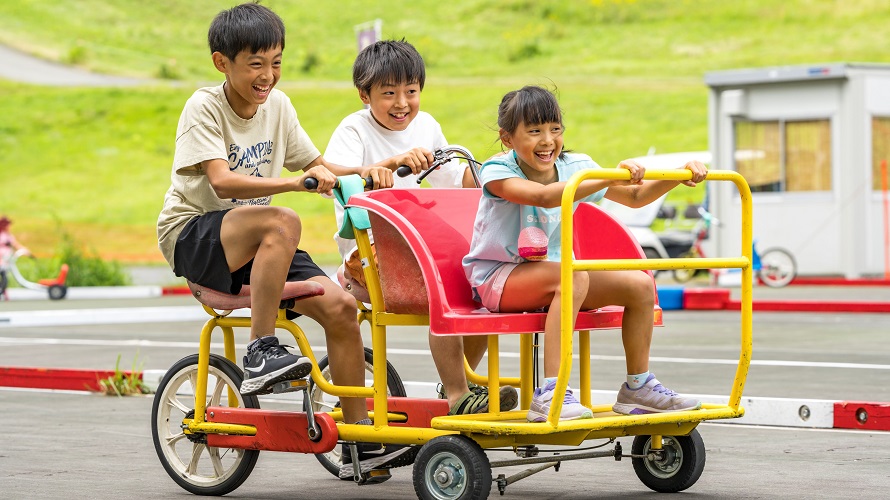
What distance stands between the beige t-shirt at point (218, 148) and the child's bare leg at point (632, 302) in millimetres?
1579

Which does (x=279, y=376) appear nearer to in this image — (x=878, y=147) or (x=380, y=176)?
(x=380, y=176)

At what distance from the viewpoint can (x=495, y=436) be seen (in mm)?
5113

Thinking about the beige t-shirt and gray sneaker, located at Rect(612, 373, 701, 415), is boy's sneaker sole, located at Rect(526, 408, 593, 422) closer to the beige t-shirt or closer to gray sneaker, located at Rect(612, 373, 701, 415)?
gray sneaker, located at Rect(612, 373, 701, 415)

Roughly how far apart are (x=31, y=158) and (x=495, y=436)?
52.4 metres

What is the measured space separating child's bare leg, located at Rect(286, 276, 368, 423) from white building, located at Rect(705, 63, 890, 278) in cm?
1734

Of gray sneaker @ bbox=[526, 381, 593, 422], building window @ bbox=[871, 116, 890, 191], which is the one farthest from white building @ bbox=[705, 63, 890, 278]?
gray sneaker @ bbox=[526, 381, 593, 422]

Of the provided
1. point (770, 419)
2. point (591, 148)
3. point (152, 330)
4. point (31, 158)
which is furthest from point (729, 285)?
point (31, 158)

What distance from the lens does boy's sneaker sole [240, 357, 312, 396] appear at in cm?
545

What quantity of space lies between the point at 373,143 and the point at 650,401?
6.02 ft

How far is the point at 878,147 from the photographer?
23.2m

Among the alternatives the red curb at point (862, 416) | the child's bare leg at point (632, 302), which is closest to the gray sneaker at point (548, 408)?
the child's bare leg at point (632, 302)

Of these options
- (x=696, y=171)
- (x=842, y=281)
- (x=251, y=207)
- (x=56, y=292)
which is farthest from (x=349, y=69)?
(x=696, y=171)

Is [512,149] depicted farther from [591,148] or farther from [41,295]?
[591,148]

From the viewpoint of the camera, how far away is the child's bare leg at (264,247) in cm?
553
